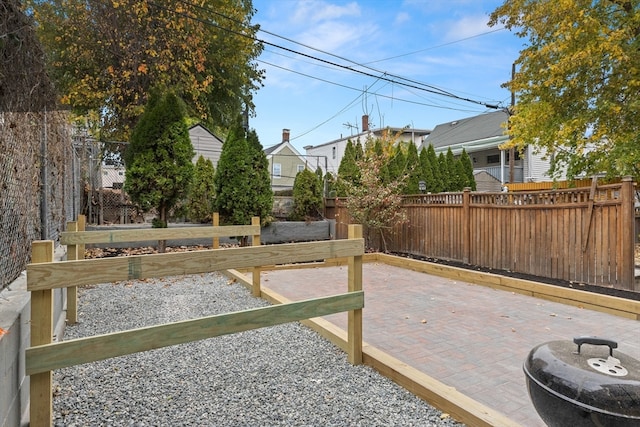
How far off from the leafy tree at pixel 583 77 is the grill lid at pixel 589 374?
827cm

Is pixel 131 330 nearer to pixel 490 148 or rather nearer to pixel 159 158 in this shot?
pixel 159 158

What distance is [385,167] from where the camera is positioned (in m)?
10.1

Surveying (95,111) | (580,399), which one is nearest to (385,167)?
(580,399)

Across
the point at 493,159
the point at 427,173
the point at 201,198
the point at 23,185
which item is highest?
the point at 493,159

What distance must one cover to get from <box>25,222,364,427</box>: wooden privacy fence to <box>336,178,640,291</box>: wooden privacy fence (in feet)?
14.4

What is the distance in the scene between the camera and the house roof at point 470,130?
66.0 ft

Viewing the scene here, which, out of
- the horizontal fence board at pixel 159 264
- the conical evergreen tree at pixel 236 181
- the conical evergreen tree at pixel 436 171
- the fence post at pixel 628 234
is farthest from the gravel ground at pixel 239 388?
the conical evergreen tree at pixel 436 171

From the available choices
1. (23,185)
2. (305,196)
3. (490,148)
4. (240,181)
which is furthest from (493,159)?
(23,185)

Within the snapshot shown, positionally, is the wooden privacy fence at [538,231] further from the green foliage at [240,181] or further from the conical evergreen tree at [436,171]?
the conical evergreen tree at [436,171]

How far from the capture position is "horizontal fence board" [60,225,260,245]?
390 centimetres

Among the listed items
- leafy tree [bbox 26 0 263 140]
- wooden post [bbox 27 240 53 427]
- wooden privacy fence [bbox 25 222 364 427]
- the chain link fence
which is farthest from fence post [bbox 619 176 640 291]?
leafy tree [bbox 26 0 263 140]

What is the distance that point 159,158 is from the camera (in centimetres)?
775

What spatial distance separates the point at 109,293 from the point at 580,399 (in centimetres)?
550

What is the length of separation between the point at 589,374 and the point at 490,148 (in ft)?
69.9
